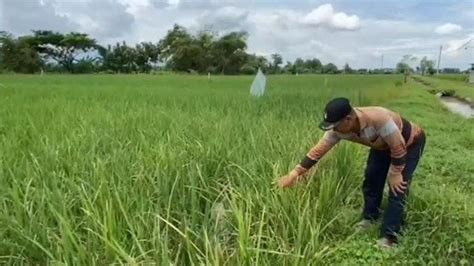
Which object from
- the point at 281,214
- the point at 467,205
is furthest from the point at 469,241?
the point at 281,214

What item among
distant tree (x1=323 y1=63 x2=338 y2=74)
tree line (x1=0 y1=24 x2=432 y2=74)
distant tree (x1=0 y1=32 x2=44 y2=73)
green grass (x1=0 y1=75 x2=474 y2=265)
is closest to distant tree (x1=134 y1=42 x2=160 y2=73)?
tree line (x1=0 y1=24 x2=432 y2=74)

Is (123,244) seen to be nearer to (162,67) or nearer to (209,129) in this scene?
(209,129)

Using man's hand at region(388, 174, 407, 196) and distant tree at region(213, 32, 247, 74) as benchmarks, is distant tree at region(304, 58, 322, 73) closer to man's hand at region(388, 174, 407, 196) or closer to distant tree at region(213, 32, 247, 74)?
distant tree at region(213, 32, 247, 74)

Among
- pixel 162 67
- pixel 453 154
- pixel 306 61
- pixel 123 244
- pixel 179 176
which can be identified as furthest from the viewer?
pixel 306 61

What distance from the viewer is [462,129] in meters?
8.79

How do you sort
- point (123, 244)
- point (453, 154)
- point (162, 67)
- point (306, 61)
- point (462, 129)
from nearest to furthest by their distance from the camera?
point (123, 244), point (453, 154), point (462, 129), point (162, 67), point (306, 61)

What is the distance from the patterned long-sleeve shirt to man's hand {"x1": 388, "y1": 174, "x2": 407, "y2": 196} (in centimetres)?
3

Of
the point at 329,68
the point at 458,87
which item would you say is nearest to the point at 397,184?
the point at 458,87

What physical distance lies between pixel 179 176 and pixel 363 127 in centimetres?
121

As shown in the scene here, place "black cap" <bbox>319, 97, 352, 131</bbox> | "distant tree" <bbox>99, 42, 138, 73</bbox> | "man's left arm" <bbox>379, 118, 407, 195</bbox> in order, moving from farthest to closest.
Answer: "distant tree" <bbox>99, 42, 138, 73</bbox> → "man's left arm" <bbox>379, 118, 407, 195</bbox> → "black cap" <bbox>319, 97, 352, 131</bbox>

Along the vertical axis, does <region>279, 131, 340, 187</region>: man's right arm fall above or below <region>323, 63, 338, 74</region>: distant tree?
above

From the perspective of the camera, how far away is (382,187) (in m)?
3.35

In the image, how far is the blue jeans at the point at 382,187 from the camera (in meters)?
2.99

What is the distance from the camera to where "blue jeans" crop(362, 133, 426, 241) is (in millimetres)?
2990
